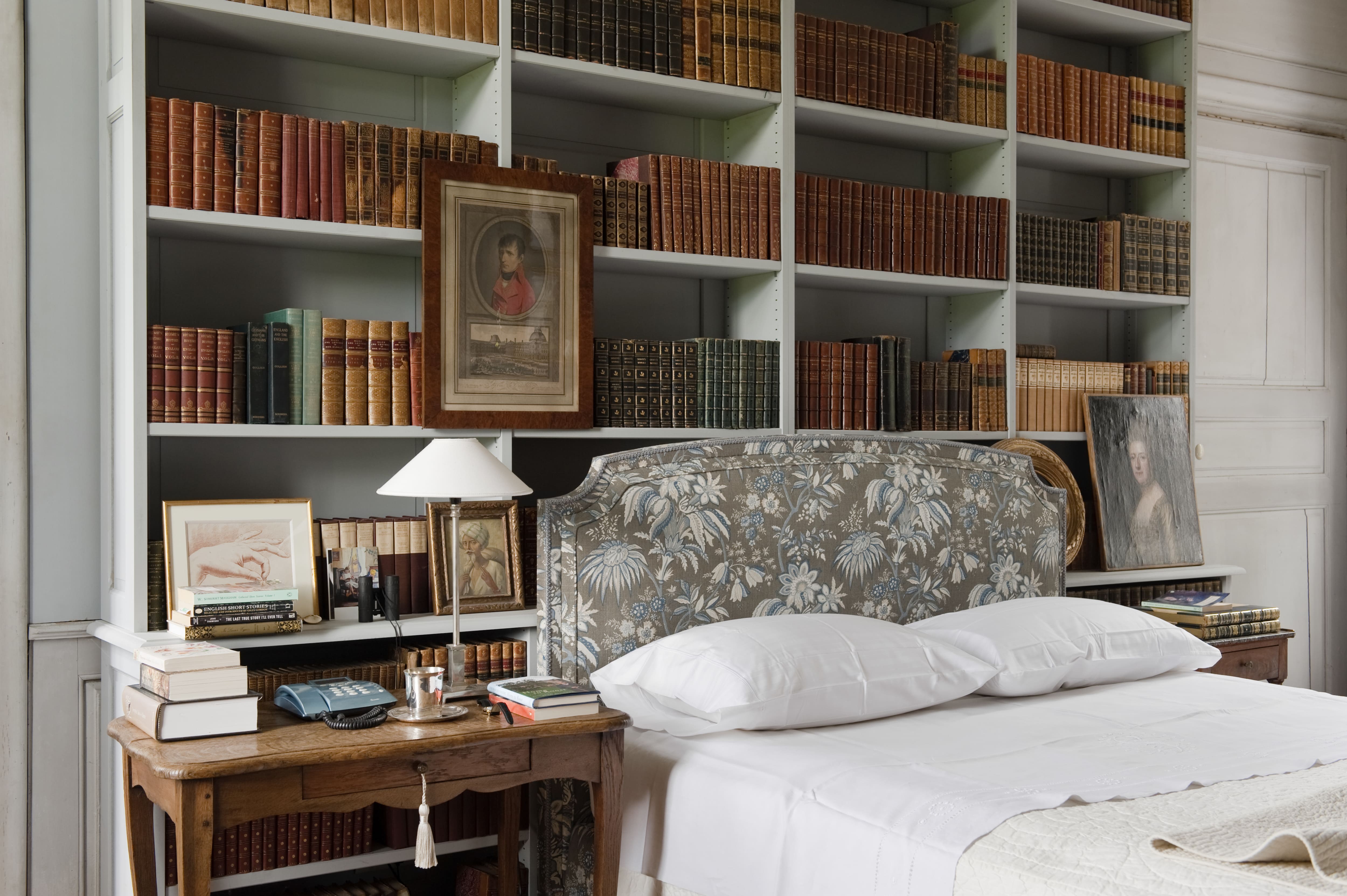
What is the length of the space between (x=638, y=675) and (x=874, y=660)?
0.52m

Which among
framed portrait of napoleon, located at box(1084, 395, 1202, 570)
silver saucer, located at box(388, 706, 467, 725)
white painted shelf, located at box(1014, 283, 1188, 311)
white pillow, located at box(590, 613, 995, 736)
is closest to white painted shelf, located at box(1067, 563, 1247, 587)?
framed portrait of napoleon, located at box(1084, 395, 1202, 570)

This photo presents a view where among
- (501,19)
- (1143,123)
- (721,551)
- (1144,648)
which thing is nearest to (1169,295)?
(1143,123)

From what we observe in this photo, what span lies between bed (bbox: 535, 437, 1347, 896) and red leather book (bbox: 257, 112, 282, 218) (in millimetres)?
898

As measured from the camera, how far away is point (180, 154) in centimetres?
261

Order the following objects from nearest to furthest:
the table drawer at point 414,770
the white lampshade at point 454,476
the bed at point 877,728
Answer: the bed at point 877,728 < the table drawer at point 414,770 < the white lampshade at point 454,476

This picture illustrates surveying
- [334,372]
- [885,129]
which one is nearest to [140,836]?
[334,372]

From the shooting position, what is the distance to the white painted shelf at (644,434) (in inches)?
121

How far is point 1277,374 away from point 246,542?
12.6ft

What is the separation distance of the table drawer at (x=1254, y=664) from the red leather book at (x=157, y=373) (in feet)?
9.78

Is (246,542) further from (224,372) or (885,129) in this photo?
(885,129)

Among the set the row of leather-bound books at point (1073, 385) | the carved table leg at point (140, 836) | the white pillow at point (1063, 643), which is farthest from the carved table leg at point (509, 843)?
the row of leather-bound books at point (1073, 385)

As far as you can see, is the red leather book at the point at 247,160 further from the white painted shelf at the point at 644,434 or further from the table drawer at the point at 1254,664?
the table drawer at the point at 1254,664

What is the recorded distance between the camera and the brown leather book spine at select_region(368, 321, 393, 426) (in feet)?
9.30

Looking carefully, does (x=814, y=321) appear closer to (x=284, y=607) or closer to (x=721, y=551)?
(x=721, y=551)
